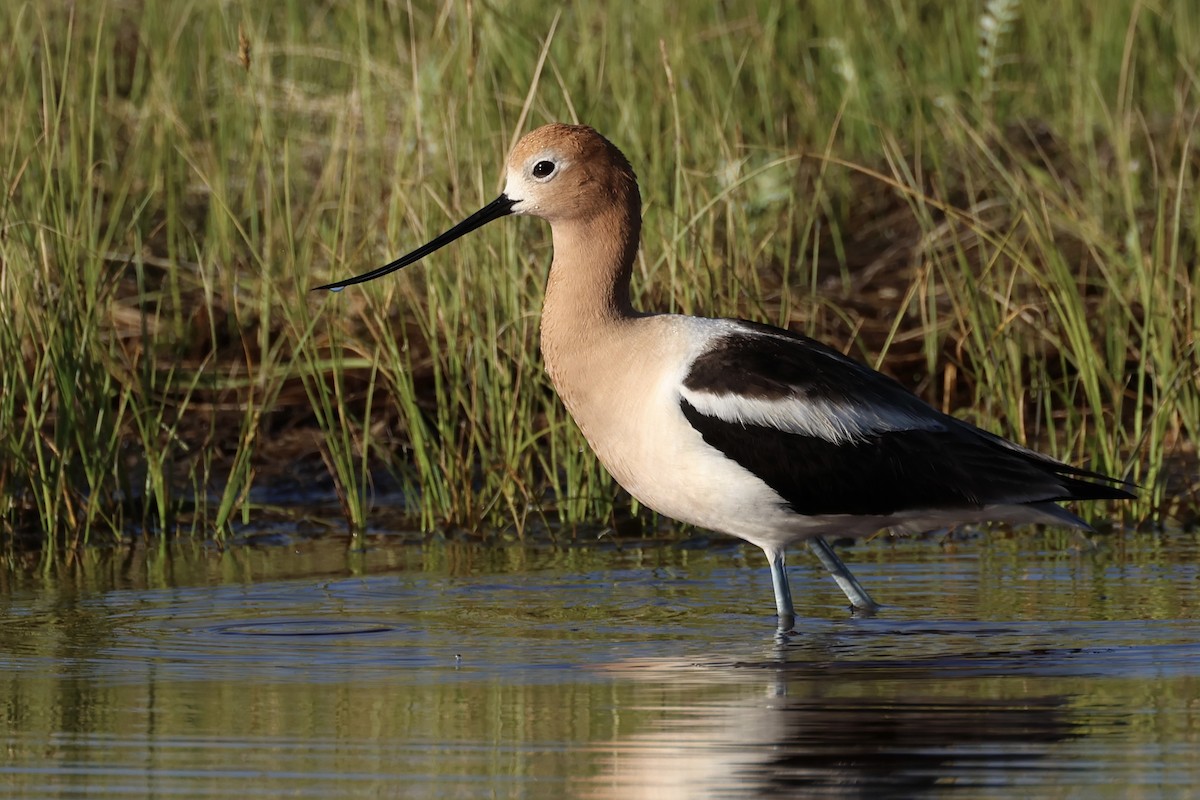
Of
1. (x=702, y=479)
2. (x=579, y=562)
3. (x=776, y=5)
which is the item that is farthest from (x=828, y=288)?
(x=702, y=479)

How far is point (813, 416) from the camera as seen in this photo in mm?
5723

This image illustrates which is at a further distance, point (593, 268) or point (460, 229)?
point (460, 229)

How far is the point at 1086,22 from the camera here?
10.9 meters

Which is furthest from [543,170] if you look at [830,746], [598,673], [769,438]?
[830,746]

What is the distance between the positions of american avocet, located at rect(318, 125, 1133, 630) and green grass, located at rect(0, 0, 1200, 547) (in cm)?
106

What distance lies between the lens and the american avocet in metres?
5.57

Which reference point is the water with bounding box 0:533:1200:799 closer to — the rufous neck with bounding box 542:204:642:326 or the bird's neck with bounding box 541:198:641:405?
the bird's neck with bounding box 541:198:641:405

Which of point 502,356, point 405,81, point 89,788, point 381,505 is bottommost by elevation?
point 89,788

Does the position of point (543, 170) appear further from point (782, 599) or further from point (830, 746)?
point (830, 746)

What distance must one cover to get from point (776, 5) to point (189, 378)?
3.43 m

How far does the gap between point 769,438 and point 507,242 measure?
6.61ft

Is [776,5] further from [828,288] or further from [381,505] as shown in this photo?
[381,505]

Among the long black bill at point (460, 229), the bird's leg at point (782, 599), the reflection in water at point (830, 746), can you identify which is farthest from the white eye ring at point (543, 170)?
→ the reflection in water at point (830, 746)

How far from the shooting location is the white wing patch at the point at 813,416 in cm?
554
